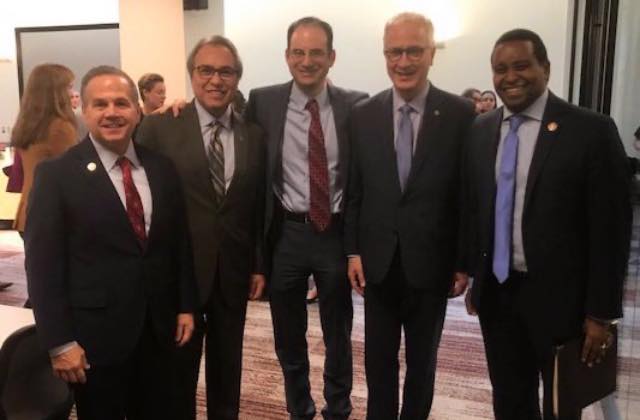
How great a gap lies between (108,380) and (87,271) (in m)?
0.35

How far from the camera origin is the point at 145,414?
1.97 m

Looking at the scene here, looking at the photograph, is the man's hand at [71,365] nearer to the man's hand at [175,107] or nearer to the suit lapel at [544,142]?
the man's hand at [175,107]

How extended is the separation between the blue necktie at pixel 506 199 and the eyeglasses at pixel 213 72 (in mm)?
991

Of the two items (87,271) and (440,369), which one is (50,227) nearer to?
(87,271)

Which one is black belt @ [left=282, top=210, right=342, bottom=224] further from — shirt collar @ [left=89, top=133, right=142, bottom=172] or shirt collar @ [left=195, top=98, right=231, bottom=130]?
shirt collar @ [left=89, top=133, right=142, bottom=172]

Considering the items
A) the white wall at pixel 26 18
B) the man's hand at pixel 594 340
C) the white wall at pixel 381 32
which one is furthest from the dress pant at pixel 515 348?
the white wall at pixel 26 18

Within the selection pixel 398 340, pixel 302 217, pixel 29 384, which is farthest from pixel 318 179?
pixel 29 384

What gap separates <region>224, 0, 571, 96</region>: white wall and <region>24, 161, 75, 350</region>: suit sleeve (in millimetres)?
5961

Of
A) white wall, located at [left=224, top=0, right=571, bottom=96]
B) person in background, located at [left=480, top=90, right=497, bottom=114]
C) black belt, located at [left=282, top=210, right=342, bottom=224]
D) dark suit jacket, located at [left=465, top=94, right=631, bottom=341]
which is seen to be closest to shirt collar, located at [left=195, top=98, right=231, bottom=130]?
black belt, located at [left=282, top=210, right=342, bottom=224]

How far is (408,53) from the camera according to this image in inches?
83.4

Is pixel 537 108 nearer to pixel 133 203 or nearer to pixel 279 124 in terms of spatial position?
pixel 279 124

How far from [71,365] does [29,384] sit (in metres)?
0.16

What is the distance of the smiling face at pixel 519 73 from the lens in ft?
6.02

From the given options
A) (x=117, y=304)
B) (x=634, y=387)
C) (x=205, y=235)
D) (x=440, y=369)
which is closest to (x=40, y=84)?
(x=205, y=235)
